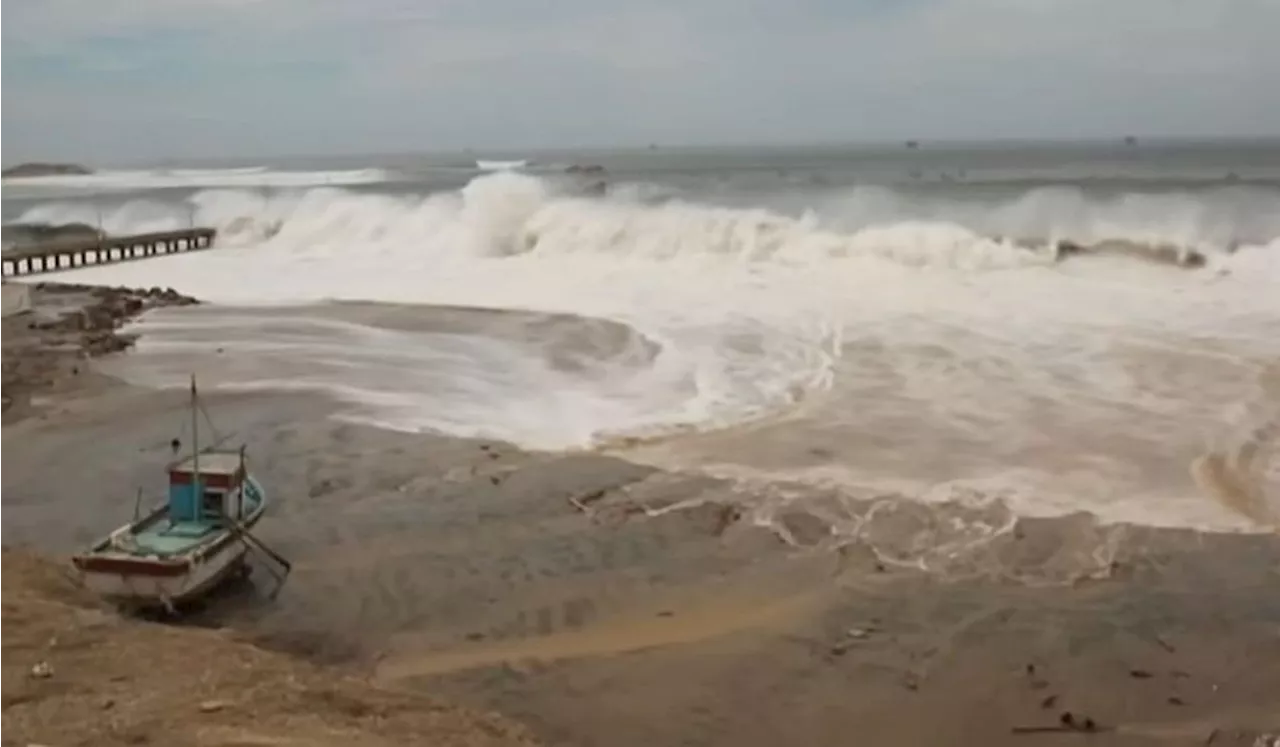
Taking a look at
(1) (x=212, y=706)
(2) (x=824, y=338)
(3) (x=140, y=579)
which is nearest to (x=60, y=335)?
(2) (x=824, y=338)

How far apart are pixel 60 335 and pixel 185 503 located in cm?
1525

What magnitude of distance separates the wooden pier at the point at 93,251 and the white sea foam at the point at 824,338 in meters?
1.72

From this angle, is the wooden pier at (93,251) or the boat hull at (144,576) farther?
the wooden pier at (93,251)

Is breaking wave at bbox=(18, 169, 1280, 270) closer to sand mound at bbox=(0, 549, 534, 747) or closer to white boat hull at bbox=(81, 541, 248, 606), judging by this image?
white boat hull at bbox=(81, 541, 248, 606)

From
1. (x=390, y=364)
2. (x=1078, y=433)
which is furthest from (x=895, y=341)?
(x=390, y=364)

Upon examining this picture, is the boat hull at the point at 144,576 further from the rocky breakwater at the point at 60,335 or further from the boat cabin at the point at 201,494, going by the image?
the rocky breakwater at the point at 60,335

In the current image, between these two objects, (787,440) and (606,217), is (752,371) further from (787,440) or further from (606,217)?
(606,217)

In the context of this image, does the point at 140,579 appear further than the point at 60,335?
No

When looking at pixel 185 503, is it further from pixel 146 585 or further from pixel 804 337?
pixel 804 337

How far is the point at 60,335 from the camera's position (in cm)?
2516

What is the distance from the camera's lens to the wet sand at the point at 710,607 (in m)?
8.79

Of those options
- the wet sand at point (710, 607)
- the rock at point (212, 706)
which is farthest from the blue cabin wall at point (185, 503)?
the rock at point (212, 706)

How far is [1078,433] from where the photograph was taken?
16.0 meters

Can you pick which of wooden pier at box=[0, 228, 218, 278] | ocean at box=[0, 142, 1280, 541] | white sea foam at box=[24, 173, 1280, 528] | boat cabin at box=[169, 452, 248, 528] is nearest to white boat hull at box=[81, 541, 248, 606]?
boat cabin at box=[169, 452, 248, 528]
